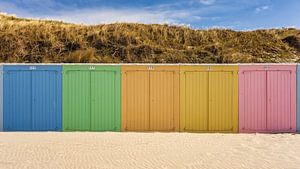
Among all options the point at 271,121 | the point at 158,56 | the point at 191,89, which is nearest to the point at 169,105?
the point at 191,89

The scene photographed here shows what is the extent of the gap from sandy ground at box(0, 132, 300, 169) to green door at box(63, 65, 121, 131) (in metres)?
0.35

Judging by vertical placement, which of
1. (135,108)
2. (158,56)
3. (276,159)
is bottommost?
(276,159)

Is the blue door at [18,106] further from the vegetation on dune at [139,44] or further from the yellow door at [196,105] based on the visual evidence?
the vegetation on dune at [139,44]

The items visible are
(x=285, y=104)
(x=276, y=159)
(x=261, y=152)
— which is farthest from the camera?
(x=285, y=104)

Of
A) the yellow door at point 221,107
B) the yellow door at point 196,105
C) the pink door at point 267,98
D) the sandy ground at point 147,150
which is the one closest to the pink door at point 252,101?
the pink door at point 267,98

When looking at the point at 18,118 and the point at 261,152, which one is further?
the point at 18,118

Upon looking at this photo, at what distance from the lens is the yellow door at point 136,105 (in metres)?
9.24

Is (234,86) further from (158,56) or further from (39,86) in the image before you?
(158,56)

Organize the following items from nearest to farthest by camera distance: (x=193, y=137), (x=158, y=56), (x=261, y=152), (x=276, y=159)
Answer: (x=276, y=159), (x=261, y=152), (x=193, y=137), (x=158, y=56)

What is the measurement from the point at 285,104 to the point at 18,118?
6002mm

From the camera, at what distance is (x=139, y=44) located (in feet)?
57.8

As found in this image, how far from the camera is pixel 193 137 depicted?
334 inches

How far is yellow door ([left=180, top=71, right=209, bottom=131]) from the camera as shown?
30.3ft

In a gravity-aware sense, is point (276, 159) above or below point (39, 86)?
below
